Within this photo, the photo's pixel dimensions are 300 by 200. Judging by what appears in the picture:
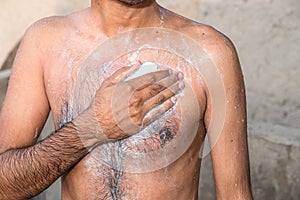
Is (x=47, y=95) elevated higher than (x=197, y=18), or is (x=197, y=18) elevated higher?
(x=47, y=95)

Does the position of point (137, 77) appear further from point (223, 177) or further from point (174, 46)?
point (223, 177)

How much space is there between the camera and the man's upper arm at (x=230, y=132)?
6.07ft

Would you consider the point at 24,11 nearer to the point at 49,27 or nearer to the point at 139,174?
the point at 49,27

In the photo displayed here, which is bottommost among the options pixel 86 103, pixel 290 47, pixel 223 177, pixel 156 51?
pixel 290 47

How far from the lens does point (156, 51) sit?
1.90m

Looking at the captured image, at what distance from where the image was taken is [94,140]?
1.78 metres

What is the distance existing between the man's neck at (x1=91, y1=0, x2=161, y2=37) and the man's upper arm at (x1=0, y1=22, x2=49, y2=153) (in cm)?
20

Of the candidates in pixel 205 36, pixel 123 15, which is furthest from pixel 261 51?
pixel 123 15

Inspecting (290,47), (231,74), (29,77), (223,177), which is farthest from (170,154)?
(290,47)

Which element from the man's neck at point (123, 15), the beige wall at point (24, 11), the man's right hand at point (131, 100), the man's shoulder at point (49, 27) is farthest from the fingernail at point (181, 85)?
the beige wall at point (24, 11)

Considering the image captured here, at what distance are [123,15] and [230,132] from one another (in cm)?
43

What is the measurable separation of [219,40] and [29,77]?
0.53 meters

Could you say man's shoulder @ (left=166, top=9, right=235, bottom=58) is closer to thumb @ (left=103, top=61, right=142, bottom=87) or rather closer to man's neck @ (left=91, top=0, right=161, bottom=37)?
man's neck @ (left=91, top=0, right=161, bottom=37)

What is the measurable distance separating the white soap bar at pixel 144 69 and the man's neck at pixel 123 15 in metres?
0.12
